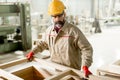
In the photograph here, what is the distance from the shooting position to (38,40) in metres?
5.83

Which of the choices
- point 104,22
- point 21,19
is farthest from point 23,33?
point 104,22

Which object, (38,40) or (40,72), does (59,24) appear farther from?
(38,40)

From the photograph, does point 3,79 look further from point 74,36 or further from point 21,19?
point 21,19

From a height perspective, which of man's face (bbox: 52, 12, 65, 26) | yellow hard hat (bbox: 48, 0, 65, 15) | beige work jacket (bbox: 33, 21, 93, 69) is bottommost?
beige work jacket (bbox: 33, 21, 93, 69)

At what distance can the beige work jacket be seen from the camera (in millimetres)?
2210

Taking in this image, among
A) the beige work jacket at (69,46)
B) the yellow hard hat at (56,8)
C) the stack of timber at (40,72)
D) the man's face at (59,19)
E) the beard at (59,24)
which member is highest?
the yellow hard hat at (56,8)

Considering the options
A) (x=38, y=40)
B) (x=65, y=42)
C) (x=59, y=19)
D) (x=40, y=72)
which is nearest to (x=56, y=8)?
(x=59, y=19)

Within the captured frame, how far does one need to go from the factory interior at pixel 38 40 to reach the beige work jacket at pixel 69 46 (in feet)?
0.60

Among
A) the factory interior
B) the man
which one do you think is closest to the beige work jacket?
the man

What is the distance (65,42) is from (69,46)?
7 cm

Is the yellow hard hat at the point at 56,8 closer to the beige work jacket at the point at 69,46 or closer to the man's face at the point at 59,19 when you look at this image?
the man's face at the point at 59,19

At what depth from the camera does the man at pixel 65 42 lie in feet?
7.25

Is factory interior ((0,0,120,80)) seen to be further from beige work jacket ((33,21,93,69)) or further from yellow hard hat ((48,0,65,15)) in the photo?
yellow hard hat ((48,0,65,15))

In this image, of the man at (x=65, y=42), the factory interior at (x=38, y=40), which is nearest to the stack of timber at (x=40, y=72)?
the factory interior at (x=38, y=40)
